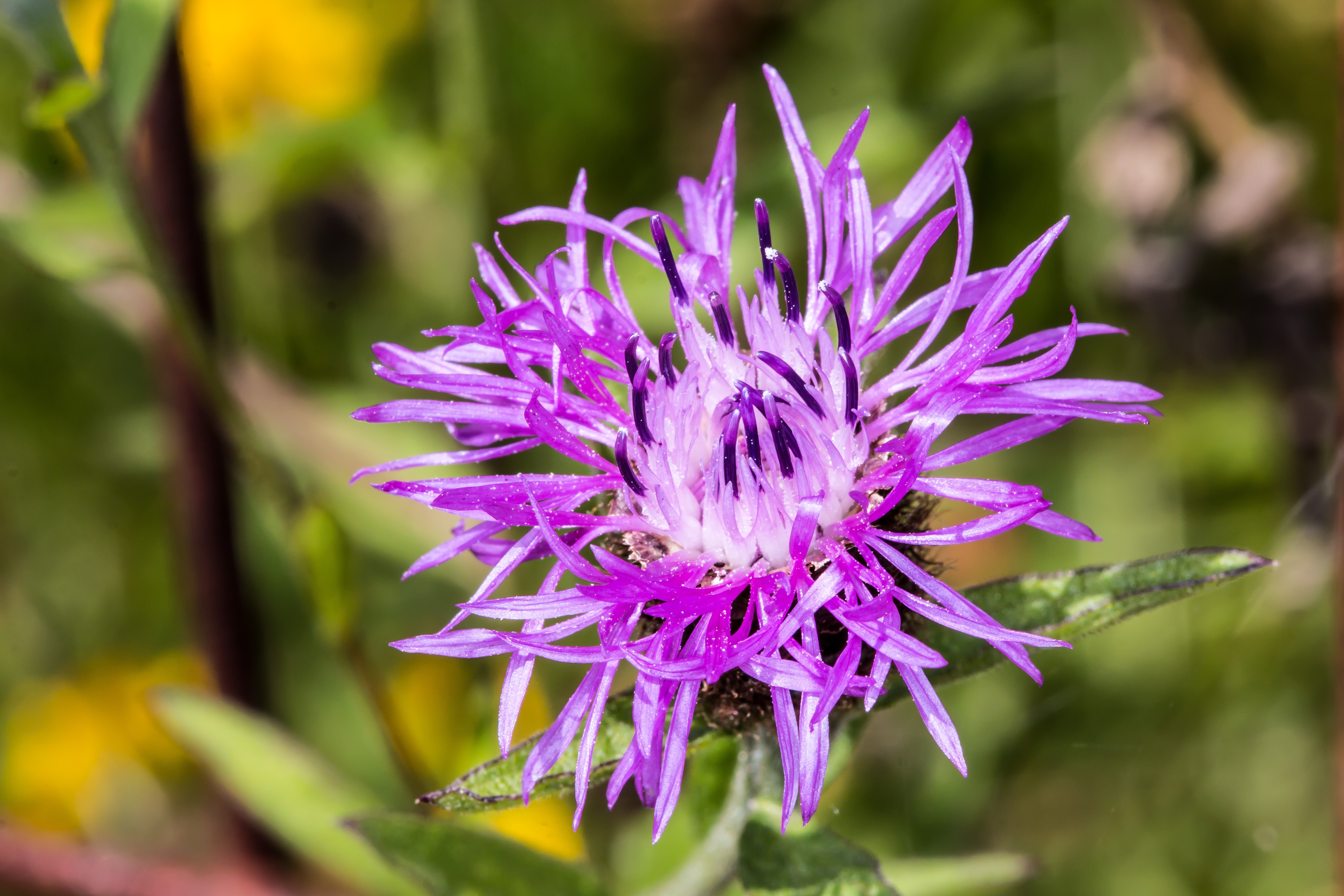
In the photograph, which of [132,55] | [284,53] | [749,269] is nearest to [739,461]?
[132,55]

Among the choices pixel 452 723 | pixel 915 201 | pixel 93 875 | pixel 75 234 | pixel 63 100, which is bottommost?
pixel 452 723

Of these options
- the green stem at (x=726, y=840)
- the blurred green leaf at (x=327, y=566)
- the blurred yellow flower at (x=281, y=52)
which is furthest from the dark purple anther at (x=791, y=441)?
the blurred yellow flower at (x=281, y=52)

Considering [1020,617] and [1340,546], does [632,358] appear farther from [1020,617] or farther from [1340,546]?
[1340,546]

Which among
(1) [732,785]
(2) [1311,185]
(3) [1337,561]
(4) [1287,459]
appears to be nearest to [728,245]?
(1) [732,785]

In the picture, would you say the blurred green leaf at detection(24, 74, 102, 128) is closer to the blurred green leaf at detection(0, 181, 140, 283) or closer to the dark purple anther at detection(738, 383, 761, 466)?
the blurred green leaf at detection(0, 181, 140, 283)

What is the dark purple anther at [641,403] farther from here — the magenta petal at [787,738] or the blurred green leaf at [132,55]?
the blurred green leaf at [132,55]

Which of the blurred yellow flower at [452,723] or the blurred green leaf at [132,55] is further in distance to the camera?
the blurred yellow flower at [452,723]
